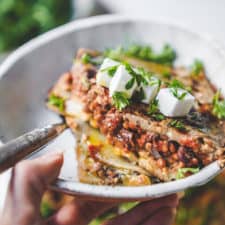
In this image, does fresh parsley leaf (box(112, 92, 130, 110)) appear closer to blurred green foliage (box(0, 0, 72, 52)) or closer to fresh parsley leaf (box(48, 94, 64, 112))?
fresh parsley leaf (box(48, 94, 64, 112))

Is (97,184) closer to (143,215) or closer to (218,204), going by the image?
(143,215)

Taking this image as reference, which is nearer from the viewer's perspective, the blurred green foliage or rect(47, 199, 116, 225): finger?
rect(47, 199, 116, 225): finger

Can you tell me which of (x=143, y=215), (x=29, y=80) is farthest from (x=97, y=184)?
(x=29, y=80)

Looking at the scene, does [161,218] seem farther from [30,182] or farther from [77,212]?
[30,182]

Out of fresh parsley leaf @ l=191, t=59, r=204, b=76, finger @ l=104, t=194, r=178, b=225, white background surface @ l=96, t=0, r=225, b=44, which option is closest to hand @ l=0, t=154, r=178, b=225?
finger @ l=104, t=194, r=178, b=225

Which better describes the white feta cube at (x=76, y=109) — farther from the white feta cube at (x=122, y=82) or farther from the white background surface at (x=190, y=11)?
the white background surface at (x=190, y=11)

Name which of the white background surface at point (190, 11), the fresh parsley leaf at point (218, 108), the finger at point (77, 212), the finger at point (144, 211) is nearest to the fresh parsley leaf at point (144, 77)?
the fresh parsley leaf at point (218, 108)
